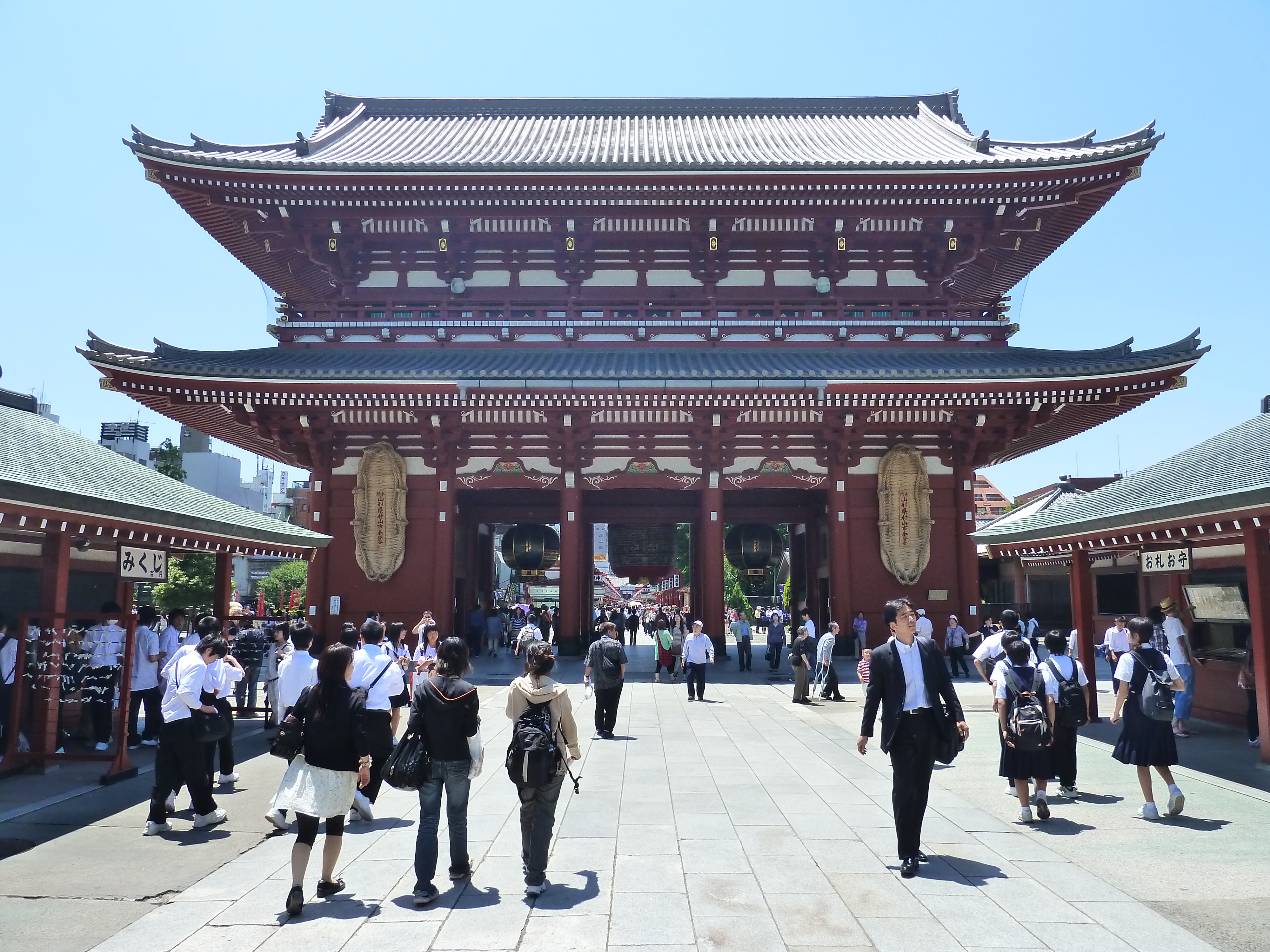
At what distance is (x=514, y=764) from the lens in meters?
5.43

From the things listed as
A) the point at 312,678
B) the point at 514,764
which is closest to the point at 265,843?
the point at 312,678

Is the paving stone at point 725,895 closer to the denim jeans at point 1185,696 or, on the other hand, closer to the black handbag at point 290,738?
the black handbag at point 290,738

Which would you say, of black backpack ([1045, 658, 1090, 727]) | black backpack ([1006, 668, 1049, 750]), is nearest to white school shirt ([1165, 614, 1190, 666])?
black backpack ([1045, 658, 1090, 727])

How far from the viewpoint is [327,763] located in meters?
5.37

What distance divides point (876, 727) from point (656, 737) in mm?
3473

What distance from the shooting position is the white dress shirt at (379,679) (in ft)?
25.1

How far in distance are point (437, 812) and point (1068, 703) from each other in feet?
19.8

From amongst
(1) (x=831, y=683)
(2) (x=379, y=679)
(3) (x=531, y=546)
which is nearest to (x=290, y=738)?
(2) (x=379, y=679)

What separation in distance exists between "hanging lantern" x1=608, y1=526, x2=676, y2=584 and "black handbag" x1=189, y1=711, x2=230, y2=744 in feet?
67.7

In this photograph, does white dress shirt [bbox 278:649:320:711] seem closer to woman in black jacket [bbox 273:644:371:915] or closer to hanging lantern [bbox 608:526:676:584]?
woman in black jacket [bbox 273:644:371:915]

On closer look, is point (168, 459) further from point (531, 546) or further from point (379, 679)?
point (379, 679)

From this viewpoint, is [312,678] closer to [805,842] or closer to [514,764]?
[514,764]

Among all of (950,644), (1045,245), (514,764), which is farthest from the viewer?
(1045,245)

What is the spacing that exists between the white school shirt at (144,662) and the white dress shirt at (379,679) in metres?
4.23
